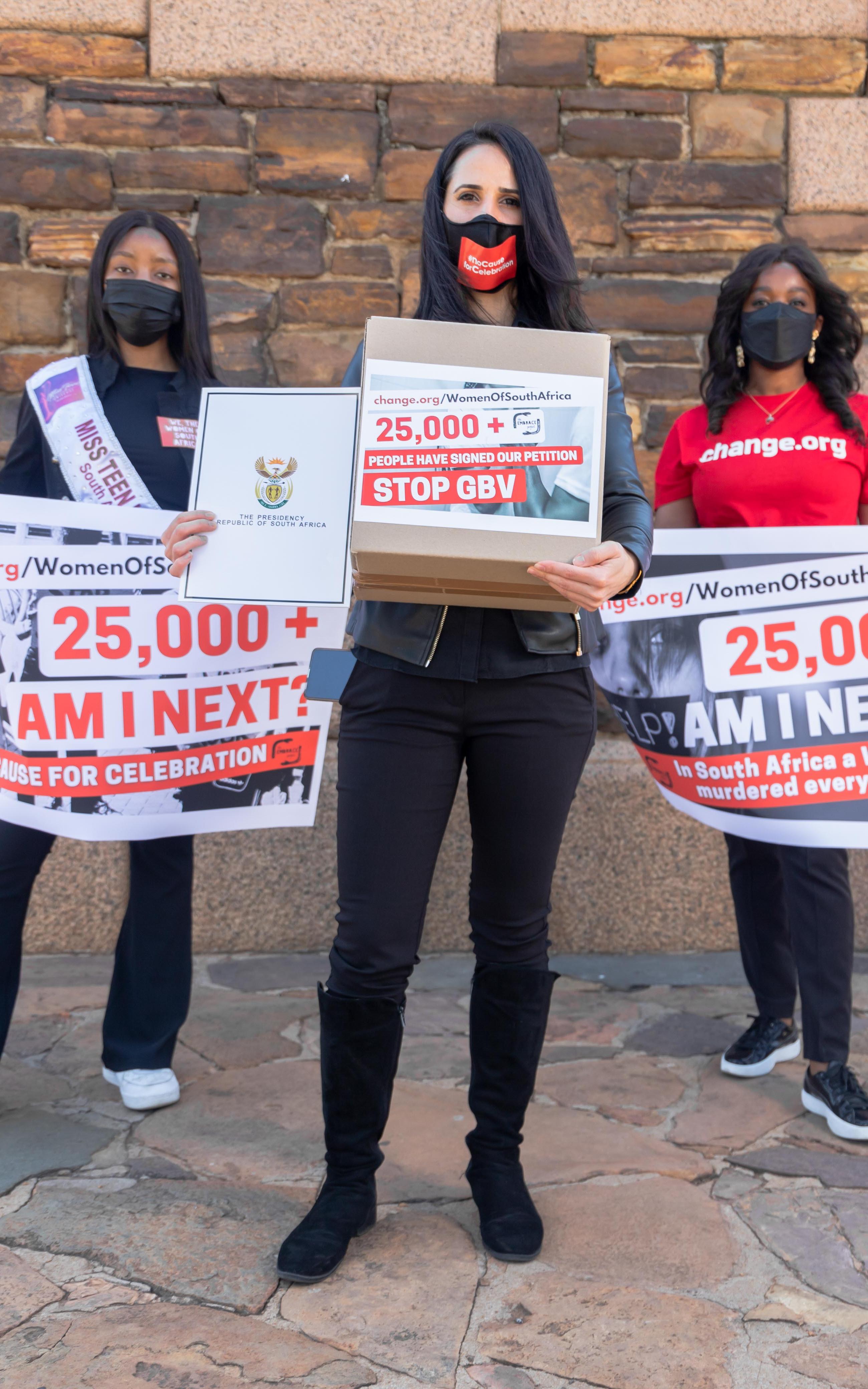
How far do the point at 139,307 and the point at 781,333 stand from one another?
145 centimetres

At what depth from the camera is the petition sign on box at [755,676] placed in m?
2.61

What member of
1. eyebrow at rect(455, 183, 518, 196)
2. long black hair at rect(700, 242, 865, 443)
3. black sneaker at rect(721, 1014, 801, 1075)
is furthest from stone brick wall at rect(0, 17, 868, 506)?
eyebrow at rect(455, 183, 518, 196)

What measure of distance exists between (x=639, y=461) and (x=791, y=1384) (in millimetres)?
2834

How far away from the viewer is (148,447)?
8.39 ft

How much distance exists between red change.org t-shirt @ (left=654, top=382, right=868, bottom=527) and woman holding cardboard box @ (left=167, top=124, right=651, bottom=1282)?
2.72 ft

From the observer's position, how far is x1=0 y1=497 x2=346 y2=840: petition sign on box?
2.52 meters

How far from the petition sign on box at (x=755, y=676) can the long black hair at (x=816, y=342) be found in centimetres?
34

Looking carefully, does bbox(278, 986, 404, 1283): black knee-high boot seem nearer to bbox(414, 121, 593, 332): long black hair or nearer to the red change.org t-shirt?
bbox(414, 121, 593, 332): long black hair

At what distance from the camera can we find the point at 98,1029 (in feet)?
10.2

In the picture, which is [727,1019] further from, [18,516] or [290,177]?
[290,177]

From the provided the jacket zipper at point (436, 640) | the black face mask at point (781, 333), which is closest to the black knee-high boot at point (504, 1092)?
the jacket zipper at point (436, 640)

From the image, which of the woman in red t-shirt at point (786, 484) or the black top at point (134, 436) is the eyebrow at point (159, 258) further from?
the woman in red t-shirt at point (786, 484)

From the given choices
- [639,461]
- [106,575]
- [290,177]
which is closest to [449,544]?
[106,575]

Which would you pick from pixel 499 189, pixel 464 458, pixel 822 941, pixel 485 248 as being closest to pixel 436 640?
pixel 464 458
